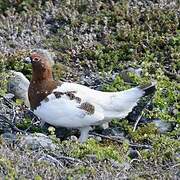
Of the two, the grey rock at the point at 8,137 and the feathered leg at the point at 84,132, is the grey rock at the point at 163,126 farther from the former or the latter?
the grey rock at the point at 8,137

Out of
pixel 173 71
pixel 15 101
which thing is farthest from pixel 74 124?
pixel 173 71

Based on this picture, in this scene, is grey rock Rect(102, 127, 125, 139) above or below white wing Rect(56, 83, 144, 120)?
below

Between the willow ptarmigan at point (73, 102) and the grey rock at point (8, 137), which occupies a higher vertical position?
the willow ptarmigan at point (73, 102)

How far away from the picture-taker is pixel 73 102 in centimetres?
669

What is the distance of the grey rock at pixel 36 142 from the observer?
611 centimetres

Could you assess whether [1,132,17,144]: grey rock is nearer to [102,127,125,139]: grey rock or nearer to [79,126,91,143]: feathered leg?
[79,126,91,143]: feathered leg

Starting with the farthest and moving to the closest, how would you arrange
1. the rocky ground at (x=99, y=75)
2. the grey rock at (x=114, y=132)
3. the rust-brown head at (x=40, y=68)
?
the grey rock at (x=114, y=132) → the rust-brown head at (x=40, y=68) → the rocky ground at (x=99, y=75)

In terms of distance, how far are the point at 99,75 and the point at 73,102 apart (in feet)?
5.65

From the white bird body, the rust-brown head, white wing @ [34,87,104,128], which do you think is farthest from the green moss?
the white bird body

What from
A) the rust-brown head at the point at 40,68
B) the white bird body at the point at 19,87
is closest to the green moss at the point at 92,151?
the rust-brown head at the point at 40,68

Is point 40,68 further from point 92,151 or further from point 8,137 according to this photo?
point 92,151

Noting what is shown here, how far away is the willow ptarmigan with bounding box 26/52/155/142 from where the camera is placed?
6.67 metres

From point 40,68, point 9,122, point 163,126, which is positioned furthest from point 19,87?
point 163,126

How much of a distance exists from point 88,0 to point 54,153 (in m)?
4.21
